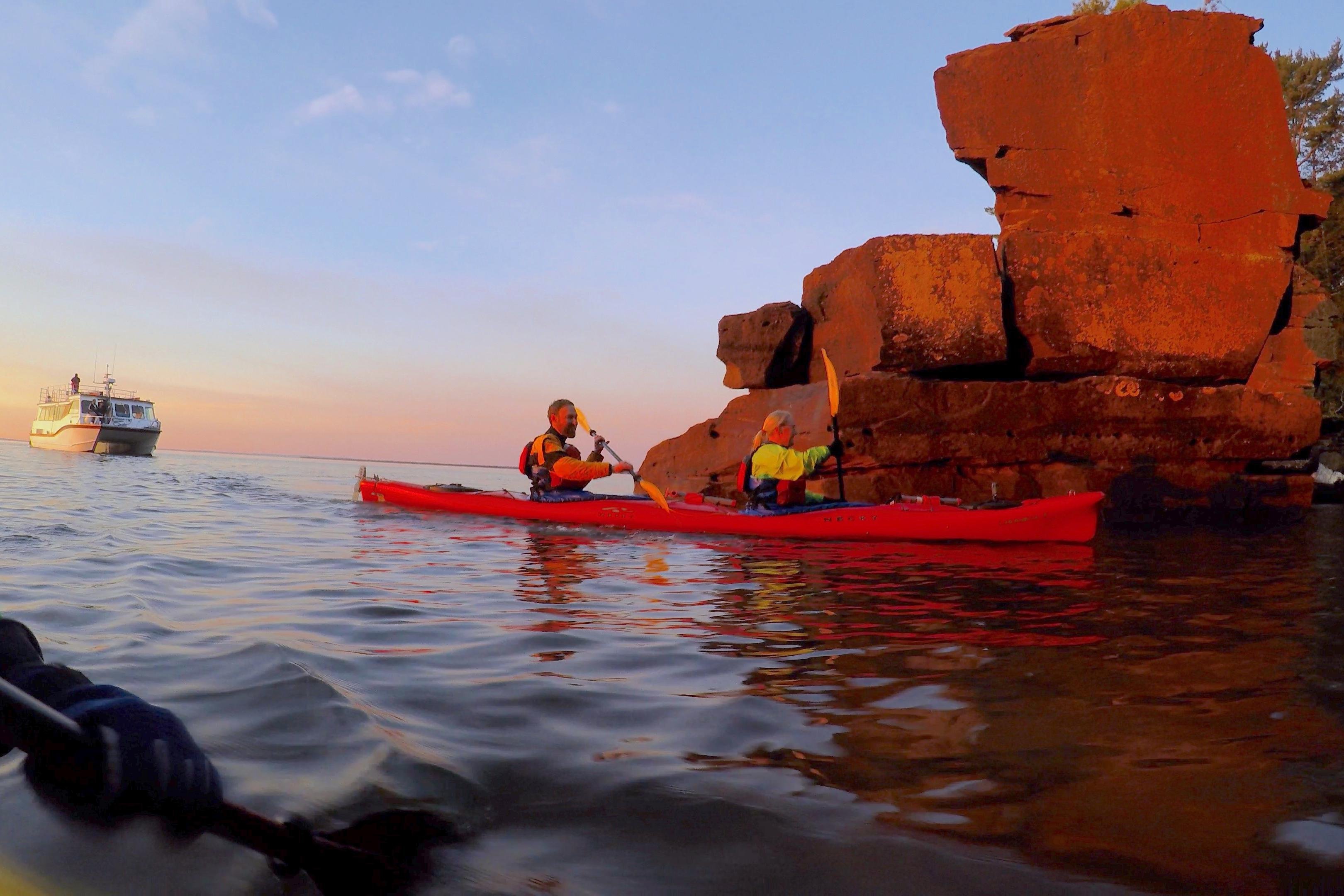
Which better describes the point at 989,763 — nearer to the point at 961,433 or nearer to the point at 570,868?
the point at 570,868

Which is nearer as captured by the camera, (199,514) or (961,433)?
(199,514)

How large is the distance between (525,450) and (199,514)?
14.1 feet

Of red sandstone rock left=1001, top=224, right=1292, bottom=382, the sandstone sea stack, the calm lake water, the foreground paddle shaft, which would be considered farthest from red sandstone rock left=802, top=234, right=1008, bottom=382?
the foreground paddle shaft

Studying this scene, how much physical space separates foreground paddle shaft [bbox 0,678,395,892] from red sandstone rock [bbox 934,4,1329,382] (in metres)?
12.1

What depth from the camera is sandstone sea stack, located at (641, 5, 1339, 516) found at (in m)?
11.6

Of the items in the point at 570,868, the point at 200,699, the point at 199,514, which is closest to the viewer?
the point at 570,868

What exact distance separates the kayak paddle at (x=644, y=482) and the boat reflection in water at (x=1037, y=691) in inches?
100

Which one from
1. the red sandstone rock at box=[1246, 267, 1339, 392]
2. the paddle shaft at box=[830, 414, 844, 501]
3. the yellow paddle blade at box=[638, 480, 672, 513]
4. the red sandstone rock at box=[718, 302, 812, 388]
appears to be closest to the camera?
the yellow paddle blade at box=[638, 480, 672, 513]

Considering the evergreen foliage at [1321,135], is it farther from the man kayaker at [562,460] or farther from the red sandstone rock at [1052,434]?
the man kayaker at [562,460]

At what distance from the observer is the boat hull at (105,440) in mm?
38344

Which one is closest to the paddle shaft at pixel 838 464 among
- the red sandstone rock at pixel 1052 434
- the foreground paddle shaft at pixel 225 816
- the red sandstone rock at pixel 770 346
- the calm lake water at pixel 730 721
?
the red sandstone rock at pixel 1052 434

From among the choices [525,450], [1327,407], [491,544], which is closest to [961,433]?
[525,450]

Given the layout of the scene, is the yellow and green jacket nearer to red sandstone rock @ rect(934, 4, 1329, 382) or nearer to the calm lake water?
the calm lake water

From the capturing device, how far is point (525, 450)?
1032cm
